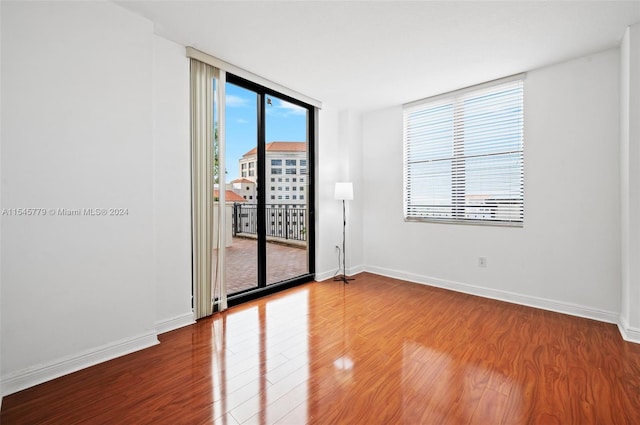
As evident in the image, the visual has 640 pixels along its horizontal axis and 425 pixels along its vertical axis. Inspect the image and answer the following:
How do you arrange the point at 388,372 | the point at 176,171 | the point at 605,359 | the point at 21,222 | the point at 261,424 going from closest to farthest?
the point at 261,424 < the point at 21,222 < the point at 388,372 < the point at 605,359 < the point at 176,171

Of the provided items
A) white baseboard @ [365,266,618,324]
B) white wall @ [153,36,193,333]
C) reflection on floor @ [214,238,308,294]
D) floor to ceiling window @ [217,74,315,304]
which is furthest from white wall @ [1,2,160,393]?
white baseboard @ [365,266,618,324]

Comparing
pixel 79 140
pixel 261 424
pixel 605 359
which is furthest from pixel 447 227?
pixel 79 140

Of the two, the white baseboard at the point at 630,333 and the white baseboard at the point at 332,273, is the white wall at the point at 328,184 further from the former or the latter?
the white baseboard at the point at 630,333

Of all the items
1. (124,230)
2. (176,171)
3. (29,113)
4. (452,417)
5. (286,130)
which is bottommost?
(452,417)

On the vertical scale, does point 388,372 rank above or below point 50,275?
below

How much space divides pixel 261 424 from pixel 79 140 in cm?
223

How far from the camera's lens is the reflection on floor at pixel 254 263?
3.69 m

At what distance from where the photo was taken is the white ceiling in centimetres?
209

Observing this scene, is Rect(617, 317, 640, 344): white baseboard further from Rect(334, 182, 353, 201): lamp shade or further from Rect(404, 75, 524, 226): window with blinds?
Rect(334, 182, 353, 201): lamp shade

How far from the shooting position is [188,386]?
1.76 metres

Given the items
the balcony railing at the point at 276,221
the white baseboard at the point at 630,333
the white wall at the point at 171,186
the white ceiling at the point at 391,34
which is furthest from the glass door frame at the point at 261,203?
the white baseboard at the point at 630,333

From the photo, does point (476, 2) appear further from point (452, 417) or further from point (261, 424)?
point (261, 424)

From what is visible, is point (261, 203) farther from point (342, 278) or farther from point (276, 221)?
point (342, 278)

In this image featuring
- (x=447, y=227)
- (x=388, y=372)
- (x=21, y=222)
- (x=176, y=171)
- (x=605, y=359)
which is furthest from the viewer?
(x=447, y=227)
